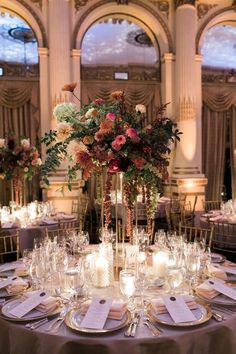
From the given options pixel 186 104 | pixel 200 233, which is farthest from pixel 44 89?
pixel 200 233

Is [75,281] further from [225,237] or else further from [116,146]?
[225,237]

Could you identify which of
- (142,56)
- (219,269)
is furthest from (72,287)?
(142,56)

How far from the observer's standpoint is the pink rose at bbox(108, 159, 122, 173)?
2.26m

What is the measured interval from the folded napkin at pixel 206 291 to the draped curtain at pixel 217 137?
797 centimetres

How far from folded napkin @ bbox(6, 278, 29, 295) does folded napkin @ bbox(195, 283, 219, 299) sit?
109 centimetres

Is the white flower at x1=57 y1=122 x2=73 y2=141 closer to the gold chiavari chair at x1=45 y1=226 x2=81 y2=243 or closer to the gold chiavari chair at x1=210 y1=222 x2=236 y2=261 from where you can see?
the gold chiavari chair at x1=45 y1=226 x2=81 y2=243

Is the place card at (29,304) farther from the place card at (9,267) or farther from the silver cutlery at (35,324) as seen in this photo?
the place card at (9,267)

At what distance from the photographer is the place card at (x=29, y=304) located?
1.99 metres

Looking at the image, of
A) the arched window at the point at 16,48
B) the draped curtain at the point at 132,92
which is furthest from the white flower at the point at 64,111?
the arched window at the point at 16,48

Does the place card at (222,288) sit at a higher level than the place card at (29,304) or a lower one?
higher

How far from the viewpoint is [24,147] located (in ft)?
16.3

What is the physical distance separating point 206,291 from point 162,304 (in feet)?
1.10

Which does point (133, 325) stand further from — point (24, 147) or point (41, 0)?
point (41, 0)

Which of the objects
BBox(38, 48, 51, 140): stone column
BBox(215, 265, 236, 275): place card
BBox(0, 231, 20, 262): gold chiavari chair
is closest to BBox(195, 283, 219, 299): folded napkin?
BBox(215, 265, 236, 275): place card
